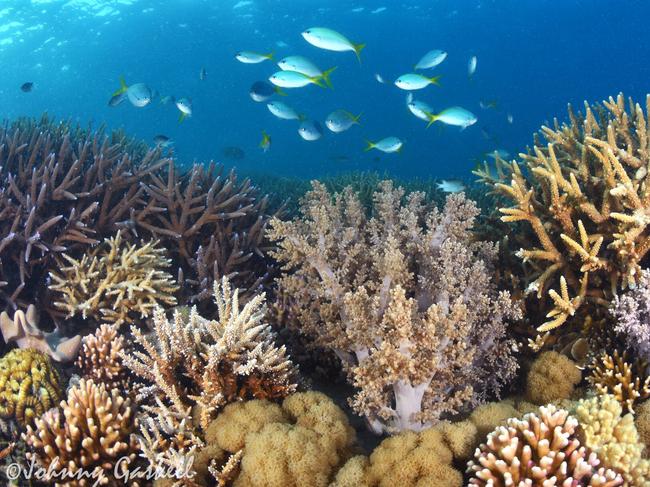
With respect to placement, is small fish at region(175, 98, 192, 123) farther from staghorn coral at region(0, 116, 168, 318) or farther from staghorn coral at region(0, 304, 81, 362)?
staghorn coral at region(0, 304, 81, 362)

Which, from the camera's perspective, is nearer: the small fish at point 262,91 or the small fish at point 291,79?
the small fish at point 291,79

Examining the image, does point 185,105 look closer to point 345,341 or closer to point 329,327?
point 329,327

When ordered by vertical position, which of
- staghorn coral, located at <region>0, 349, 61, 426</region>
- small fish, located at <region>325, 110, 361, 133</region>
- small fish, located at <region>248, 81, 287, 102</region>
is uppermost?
small fish, located at <region>248, 81, 287, 102</region>

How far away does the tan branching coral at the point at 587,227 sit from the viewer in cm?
325

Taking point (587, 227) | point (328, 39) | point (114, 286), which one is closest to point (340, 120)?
point (328, 39)

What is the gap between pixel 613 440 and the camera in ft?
7.20

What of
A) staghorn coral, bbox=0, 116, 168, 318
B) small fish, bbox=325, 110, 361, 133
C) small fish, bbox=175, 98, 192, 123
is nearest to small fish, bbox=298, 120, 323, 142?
small fish, bbox=325, 110, 361, 133

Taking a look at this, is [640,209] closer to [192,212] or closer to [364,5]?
[192,212]

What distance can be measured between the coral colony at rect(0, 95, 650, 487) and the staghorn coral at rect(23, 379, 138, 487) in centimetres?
1

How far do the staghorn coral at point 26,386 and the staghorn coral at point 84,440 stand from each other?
0.41 meters

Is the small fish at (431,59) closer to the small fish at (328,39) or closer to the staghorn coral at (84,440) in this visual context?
the small fish at (328,39)

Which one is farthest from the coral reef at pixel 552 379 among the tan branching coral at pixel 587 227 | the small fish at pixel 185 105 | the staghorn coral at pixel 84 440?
the small fish at pixel 185 105

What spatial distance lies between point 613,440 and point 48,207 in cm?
545

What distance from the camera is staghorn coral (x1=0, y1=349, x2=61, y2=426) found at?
118 inches
